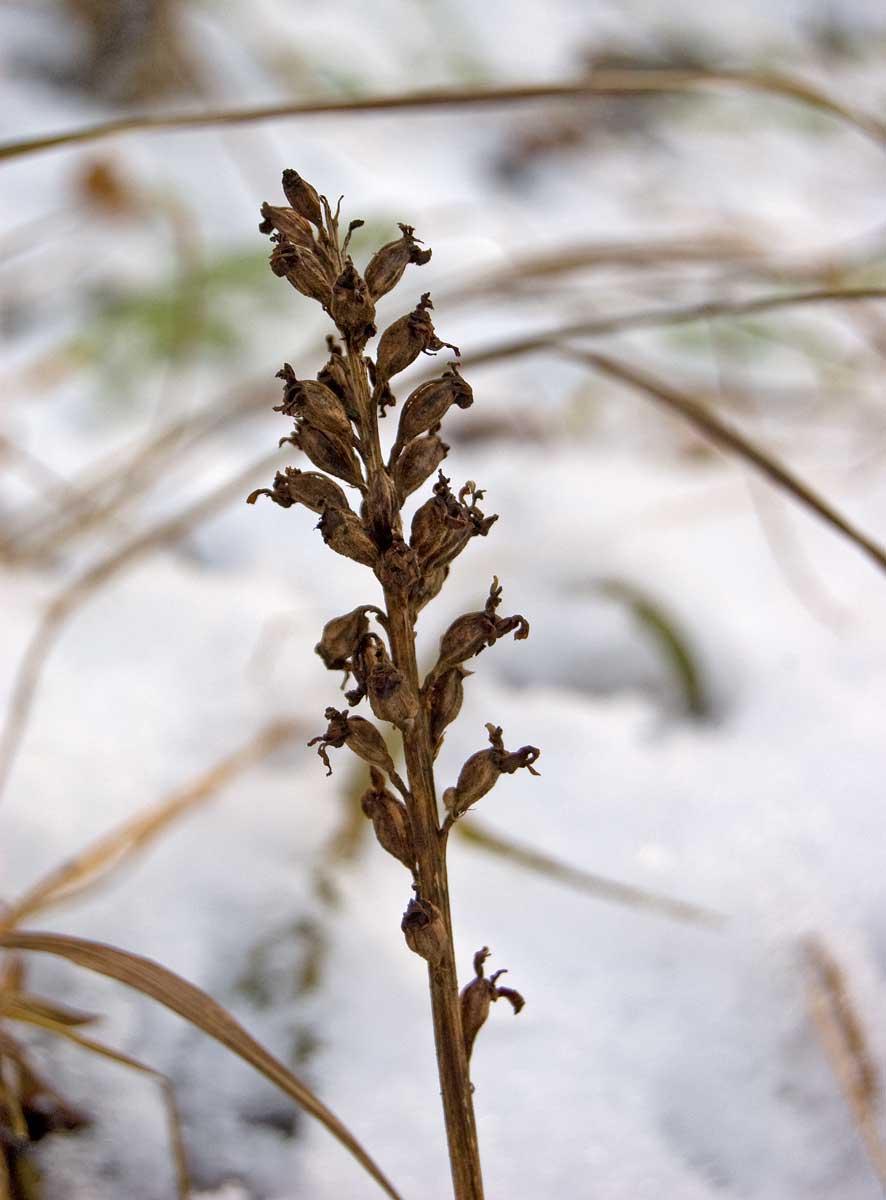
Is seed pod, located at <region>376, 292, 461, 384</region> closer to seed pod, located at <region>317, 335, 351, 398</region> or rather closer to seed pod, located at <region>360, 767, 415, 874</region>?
seed pod, located at <region>317, 335, 351, 398</region>

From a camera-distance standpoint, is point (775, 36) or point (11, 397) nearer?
point (11, 397)

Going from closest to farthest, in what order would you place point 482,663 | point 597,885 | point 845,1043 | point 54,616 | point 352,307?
point 352,307 → point 845,1043 → point 597,885 → point 54,616 → point 482,663

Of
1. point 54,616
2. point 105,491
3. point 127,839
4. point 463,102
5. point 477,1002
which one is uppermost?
point 105,491

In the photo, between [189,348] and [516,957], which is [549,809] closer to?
[516,957]

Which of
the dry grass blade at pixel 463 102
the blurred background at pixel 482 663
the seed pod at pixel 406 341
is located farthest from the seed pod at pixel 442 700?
the dry grass blade at pixel 463 102

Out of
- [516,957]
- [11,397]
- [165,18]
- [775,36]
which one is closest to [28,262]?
[11,397]

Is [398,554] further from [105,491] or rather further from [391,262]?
[105,491]

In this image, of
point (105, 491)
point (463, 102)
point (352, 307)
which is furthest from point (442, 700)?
point (105, 491)
